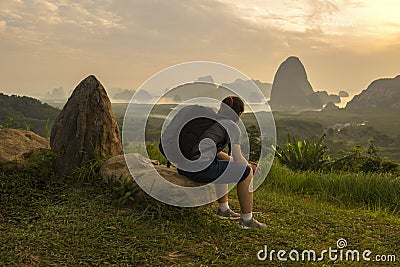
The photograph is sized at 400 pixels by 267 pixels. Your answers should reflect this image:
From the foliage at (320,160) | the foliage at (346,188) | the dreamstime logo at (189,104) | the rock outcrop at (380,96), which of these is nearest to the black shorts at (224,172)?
the dreamstime logo at (189,104)

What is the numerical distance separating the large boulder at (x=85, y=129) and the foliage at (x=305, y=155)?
521 centimetres

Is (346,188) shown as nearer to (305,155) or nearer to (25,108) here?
(305,155)

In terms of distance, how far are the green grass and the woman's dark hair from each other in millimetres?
1225

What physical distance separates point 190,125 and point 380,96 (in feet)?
448

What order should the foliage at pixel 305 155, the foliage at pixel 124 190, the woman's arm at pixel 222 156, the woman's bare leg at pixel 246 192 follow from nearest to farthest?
the woman's bare leg at pixel 246 192
the woman's arm at pixel 222 156
the foliage at pixel 124 190
the foliage at pixel 305 155

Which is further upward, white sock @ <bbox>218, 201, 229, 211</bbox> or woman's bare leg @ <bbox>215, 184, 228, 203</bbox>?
woman's bare leg @ <bbox>215, 184, 228, 203</bbox>

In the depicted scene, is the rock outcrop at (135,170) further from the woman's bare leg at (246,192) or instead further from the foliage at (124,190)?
the woman's bare leg at (246,192)

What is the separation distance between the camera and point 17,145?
6953 millimetres

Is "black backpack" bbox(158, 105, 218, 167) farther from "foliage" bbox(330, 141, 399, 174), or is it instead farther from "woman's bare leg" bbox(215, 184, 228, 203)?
"foliage" bbox(330, 141, 399, 174)

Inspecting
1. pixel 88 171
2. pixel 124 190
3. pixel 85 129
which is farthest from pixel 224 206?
pixel 85 129

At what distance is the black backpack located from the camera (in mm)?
4770

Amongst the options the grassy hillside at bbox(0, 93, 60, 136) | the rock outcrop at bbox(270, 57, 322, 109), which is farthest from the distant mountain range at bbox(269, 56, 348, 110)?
the grassy hillside at bbox(0, 93, 60, 136)
